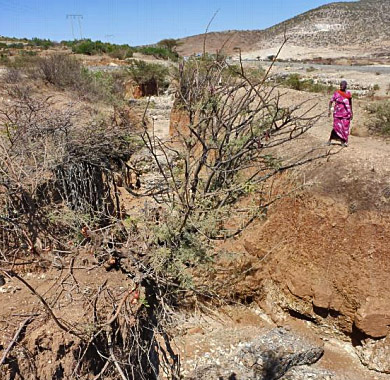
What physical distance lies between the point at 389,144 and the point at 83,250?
6.73 metres

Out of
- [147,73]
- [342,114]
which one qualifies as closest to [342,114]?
[342,114]

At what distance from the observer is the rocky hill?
45.5 m

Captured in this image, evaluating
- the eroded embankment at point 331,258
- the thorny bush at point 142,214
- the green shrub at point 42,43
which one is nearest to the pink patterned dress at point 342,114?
the eroded embankment at point 331,258

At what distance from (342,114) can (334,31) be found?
166 feet

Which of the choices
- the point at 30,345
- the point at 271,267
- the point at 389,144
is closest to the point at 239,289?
the point at 271,267

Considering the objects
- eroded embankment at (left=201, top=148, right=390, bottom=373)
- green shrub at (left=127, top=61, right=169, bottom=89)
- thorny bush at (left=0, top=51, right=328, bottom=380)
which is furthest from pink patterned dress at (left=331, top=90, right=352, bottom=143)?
green shrub at (left=127, top=61, right=169, bottom=89)

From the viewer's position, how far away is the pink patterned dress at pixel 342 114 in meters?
6.48

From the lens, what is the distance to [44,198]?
15.6ft

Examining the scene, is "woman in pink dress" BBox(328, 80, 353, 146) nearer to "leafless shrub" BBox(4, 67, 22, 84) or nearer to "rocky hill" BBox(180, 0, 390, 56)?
"leafless shrub" BBox(4, 67, 22, 84)

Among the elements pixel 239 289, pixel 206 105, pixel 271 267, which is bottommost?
pixel 239 289

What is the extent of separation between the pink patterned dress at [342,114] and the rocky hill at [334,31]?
1550 inches

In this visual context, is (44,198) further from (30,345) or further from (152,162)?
(152,162)

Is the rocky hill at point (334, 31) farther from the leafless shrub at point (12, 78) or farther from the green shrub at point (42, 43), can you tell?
the leafless shrub at point (12, 78)

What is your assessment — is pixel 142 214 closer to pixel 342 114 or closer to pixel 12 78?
pixel 342 114
